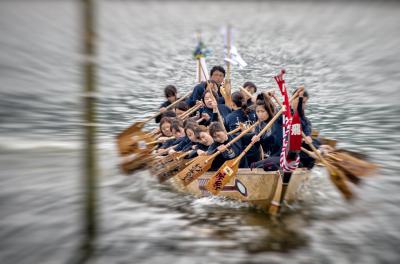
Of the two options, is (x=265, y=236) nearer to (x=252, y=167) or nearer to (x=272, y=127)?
(x=252, y=167)

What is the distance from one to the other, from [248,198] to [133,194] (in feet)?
6.95

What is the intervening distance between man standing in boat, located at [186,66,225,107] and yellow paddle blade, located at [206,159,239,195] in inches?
93.9

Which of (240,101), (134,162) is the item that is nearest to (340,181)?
(240,101)

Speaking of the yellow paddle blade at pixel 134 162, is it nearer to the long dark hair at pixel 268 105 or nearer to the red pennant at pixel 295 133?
the long dark hair at pixel 268 105

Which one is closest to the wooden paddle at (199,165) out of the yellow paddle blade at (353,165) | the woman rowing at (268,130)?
the woman rowing at (268,130)

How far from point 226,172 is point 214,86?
2778 mm

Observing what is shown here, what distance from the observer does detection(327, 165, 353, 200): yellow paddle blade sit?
21.1 feet

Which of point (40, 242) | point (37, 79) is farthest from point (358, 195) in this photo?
point (37, 79)

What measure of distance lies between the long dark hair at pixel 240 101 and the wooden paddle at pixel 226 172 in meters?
1.26

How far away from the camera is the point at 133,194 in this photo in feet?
25.7

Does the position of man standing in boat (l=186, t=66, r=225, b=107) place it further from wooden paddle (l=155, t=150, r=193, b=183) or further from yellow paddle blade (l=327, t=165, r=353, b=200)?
yellow paddle blade (l=327, t=165, r=353, b=200)

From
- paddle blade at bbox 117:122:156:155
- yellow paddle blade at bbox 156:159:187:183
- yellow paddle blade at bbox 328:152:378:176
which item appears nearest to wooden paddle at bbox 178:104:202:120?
paddle blade at bbox 117:122:156:155

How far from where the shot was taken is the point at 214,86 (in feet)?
29.6

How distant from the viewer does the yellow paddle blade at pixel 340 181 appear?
645 cm
